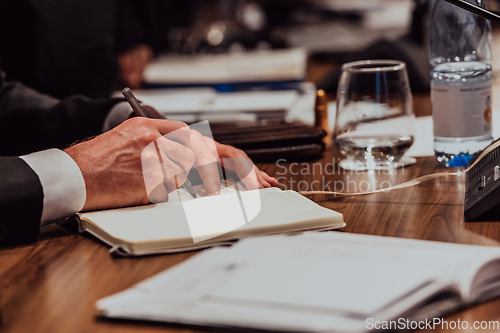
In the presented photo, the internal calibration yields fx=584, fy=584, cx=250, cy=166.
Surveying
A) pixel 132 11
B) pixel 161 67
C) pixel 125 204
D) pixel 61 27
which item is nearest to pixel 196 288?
pixel 125 204

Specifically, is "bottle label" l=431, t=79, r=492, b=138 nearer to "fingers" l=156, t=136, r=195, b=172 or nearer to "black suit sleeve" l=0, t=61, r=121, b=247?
"fingers" l=156, t=136, r=195, b=172

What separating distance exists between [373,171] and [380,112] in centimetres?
10

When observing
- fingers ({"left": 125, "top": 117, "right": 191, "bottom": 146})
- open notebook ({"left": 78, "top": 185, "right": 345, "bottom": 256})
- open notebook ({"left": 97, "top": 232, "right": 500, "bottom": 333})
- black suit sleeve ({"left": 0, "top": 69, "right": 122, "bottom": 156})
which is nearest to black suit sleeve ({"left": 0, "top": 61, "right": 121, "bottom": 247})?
black suit sleeve ({"left": 0, "top": 69, "right": 122, "bottom": 156})

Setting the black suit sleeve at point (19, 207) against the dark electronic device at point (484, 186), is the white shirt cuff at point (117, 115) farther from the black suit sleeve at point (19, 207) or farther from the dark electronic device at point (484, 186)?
the dark electronic device at point (484, 186)

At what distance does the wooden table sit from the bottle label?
0.09 m

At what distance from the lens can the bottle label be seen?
0.91m

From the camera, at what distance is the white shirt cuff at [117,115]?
109 cm

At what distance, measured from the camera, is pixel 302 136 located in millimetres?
1089

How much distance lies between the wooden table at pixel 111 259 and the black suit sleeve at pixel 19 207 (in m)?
0.02

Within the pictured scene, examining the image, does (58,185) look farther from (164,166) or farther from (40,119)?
(40,119)

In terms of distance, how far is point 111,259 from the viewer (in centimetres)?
65

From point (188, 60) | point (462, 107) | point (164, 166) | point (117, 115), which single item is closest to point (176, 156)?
point (164, 166)
